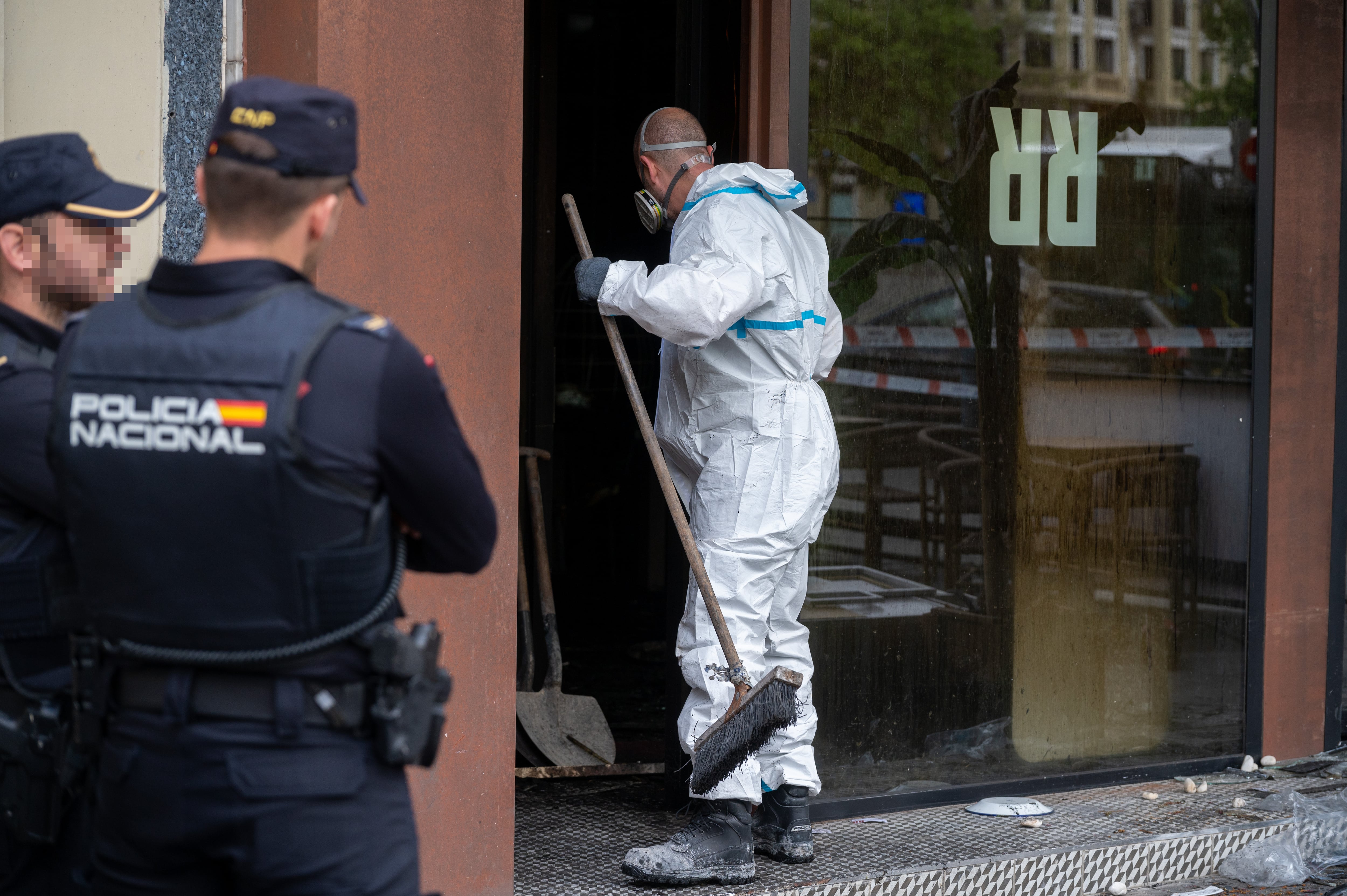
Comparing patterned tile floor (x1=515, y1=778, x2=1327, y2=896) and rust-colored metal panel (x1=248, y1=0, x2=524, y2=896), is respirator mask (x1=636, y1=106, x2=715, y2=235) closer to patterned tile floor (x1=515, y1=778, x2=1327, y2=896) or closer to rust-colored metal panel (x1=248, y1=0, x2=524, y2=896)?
rust-colored metal panel (x1=248, y1=0, x2=524, y2=896)

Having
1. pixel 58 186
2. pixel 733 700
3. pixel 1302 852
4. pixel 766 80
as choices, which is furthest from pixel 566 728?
pixel 58 186

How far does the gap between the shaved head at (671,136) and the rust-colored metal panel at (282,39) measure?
104 cm

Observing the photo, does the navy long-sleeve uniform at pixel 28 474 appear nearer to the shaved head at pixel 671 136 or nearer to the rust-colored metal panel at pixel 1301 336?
the shaved head at pixel 671 136

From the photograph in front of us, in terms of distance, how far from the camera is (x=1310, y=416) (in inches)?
201

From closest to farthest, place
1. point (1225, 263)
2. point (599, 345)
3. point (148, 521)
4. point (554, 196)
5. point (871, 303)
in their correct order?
1. point (148, 521)
2. point (871, 303)
3. point (1225, 263)
4. point (554, 196)
5. point (599, 345)

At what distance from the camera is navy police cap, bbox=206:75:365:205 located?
1.78 metres

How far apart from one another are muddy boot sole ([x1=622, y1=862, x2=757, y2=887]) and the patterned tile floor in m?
0.03

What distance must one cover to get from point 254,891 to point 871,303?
306 cm

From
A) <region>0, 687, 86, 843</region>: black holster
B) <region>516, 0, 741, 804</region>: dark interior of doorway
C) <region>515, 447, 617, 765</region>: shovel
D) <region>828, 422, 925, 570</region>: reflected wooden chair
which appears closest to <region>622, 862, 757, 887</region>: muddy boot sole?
<region>515, 447, 617, 765</region>: shovel

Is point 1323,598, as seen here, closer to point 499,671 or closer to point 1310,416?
point 1310,416

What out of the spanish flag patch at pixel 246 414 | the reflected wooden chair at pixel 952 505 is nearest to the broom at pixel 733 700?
the reflected wooden chair at pixel 952 505

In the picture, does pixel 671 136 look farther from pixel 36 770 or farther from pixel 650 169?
pixel 36 770

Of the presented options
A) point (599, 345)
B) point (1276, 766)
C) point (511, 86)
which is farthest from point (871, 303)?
point (599, 345)

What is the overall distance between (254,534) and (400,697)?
280 mm
